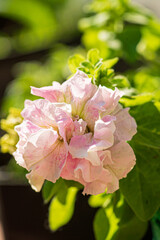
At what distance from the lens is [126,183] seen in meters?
0.32

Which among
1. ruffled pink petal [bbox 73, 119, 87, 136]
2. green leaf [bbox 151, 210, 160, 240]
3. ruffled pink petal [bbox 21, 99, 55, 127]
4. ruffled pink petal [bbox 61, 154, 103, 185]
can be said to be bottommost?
green leaf [bbox 151, 210, 160, 240]

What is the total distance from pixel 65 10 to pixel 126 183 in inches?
53.1

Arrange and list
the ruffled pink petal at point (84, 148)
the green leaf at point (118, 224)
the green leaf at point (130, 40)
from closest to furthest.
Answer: the ruffled pink petal at point (84, 148) < the green leaf at point (118, 224) < the green leaf at point (130, 40)

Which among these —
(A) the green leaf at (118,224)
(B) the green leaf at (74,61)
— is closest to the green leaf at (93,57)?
(B) the green leaf at (74,61)

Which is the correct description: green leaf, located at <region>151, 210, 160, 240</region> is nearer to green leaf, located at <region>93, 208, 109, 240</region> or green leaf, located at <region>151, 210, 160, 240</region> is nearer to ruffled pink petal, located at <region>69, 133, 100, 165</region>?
green leaf, located at <region>93, 208, 109, 240</region>

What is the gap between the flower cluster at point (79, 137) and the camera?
244 millimetres

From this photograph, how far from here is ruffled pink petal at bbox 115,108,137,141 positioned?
0.83 ft

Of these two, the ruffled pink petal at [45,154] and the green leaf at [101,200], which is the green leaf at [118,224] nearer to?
the green leaf at [101,200]

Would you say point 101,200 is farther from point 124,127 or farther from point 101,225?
point 124,127

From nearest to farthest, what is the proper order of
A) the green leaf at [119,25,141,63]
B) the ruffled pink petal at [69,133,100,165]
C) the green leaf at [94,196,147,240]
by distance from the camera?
1. the ruffled pink petal at [69,133,100,165]
2. the green leaf at [94,196,147,240]
3. the green leaf at [119,25,141,63]

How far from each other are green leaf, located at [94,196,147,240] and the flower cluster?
10 centimetres

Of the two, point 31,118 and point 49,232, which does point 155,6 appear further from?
point 31,118

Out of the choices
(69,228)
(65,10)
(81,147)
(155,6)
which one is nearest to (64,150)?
(81,147)

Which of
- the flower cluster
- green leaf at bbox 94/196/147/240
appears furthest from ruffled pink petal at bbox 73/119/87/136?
green leaf at bbox 94/196/147/240
